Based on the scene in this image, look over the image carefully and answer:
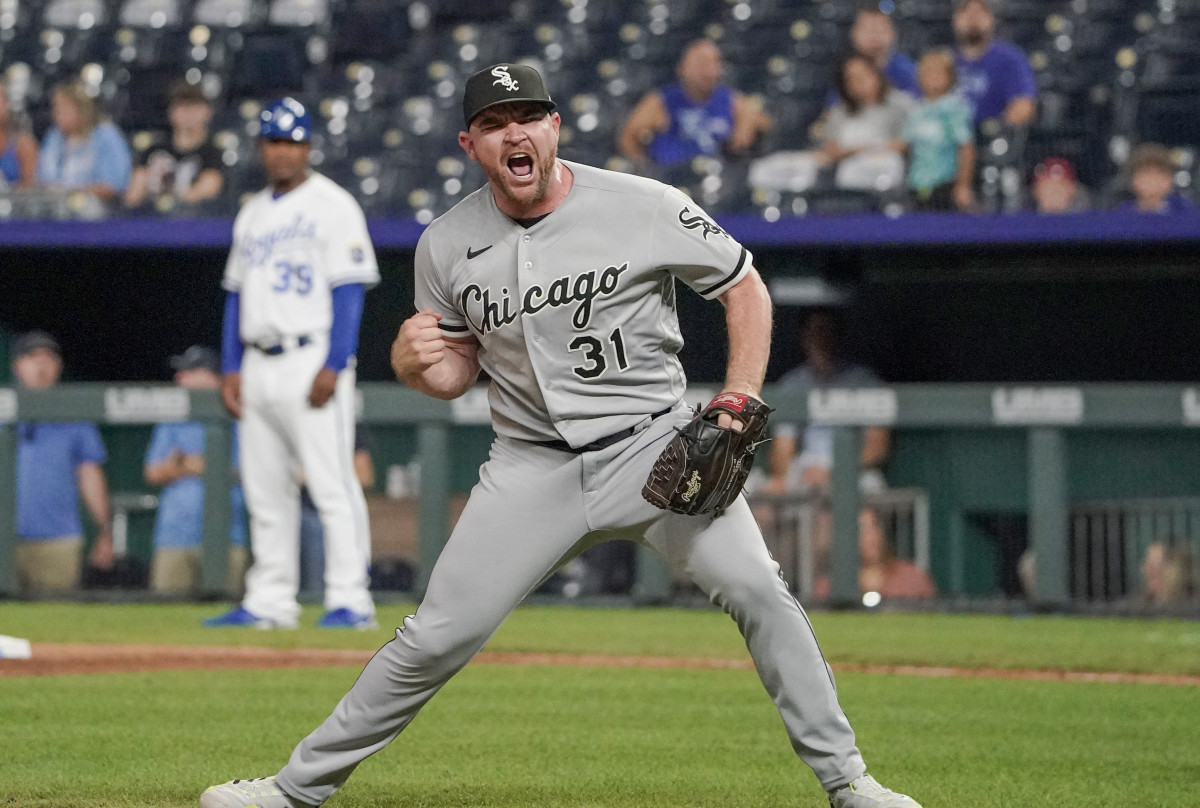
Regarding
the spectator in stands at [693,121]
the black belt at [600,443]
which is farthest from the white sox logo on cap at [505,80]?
the spectator in stands at [693,121]

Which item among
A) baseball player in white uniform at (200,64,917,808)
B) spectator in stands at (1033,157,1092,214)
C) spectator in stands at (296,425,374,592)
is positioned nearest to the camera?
baseball player in white uniform at (200,64,917,808)

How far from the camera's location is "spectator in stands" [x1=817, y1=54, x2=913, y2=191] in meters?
10.2

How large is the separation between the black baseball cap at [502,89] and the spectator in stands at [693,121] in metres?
7.35

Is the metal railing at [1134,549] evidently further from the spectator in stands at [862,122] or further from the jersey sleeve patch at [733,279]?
the jersey sleeve patch at [733,279]

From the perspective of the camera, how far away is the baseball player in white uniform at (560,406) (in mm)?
3438

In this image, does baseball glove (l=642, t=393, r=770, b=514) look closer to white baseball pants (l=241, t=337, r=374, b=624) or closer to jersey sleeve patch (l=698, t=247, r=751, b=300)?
jersey sleeve patch (l=698, t=247, r=751, b=300)

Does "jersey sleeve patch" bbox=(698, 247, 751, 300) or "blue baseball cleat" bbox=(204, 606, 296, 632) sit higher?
"jersey sleeve patch" bbox=(698, 247, 751, 300)

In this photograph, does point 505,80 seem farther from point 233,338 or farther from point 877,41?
point 877,41

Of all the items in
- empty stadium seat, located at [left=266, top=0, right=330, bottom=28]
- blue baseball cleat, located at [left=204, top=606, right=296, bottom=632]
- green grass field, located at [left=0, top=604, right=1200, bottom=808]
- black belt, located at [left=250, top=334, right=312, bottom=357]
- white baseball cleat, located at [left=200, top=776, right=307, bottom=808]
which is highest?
empty stadium seat, located at [left=266, top=0, right=330, bottom=28]

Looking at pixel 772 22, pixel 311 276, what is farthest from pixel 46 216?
pixel 772 22

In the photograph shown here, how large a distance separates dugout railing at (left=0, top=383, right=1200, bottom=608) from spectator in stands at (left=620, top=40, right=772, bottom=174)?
247cm

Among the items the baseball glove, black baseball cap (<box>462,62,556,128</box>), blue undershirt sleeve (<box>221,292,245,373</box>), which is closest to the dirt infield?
blue undershirt sleeve (<box>221,292,245,373</box>)

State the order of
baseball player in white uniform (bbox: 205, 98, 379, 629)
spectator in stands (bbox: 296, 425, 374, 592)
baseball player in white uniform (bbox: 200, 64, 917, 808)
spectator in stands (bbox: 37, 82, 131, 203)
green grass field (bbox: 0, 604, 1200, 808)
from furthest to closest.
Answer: spectator in stands (bbox: 37, 82, 131, 203) < spectator in stands (bbox: 296, 425, 374, 592) < baseball player in white uniform (bbox: 205, 98, 379, 629) < green grass field (bbox: 0, 604, 1200, 808) < baseball player in white uniform (bbox: 200, 64, 917, 808)

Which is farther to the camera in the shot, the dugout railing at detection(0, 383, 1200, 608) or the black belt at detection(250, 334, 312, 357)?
the dugout railing at detection(0, 383, 1200, 608)
